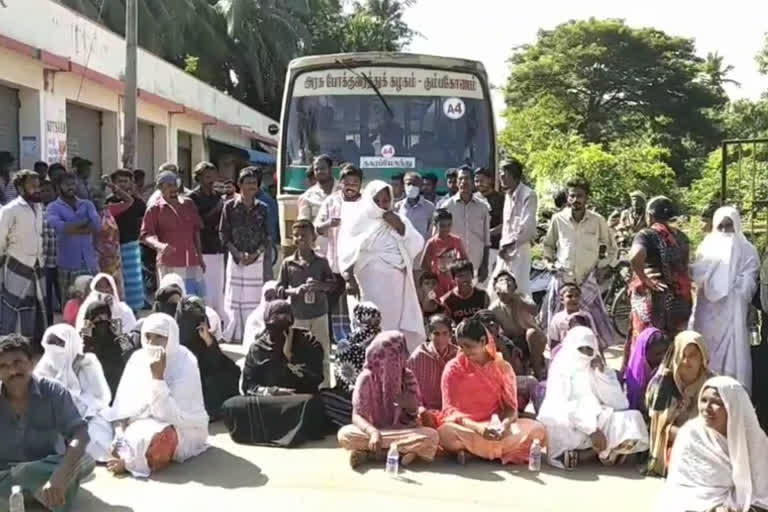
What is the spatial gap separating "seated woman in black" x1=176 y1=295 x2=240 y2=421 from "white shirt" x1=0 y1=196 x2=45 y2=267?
174cm

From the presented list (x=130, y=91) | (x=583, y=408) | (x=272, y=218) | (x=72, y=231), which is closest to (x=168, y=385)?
(x=583, y=408)

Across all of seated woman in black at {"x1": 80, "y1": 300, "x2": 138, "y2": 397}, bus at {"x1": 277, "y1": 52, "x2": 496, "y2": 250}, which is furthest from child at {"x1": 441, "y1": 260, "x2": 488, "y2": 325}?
bus at {"x1": 277, "y1": 52, "x2": 496, "y2": 250}

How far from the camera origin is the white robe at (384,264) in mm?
6773

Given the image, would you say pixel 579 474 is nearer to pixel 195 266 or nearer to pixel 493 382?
pixel 493 382

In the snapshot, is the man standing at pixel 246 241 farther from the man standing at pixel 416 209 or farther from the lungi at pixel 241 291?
the man standing at pixel 416 209

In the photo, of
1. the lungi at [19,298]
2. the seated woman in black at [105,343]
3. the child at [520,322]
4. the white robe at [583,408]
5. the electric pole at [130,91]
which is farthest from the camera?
the electric pole at [130,91]

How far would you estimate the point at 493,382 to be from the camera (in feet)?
18.3

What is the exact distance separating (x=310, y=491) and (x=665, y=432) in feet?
6.43

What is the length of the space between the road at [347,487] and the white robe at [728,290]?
53.5 inches

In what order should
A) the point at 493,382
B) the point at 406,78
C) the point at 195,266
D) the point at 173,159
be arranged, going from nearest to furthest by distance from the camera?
1. the point at 493,382
2. the point at 195,266
3. the point at 406,78
4. the point at 173,159

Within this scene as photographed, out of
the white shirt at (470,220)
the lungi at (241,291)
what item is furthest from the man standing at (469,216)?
the lungi at (241,291)

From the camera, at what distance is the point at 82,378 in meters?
5.54

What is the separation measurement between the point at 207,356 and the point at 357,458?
1.57m

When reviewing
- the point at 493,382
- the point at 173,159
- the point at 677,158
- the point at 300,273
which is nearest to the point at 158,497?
the point at 493,382
